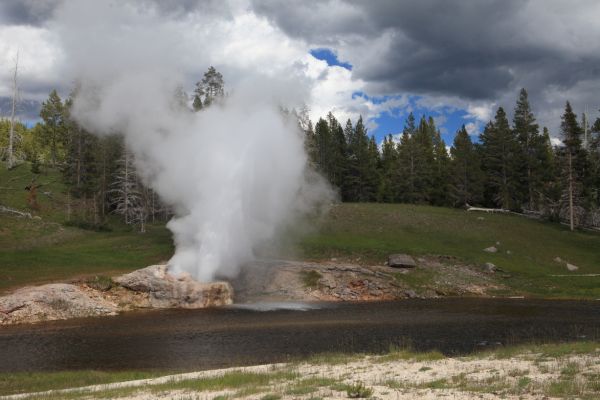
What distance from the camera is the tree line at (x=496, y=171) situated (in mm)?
72562

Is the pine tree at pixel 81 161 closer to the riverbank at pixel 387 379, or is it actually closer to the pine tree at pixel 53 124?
the pine tree at pixel 53 124

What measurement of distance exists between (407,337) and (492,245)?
37.7 meters

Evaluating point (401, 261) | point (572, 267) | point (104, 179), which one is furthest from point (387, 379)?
point (104, 179)

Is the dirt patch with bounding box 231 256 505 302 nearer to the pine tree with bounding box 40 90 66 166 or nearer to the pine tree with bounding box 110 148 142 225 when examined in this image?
the pine tree with bounding box 110 148 142 225

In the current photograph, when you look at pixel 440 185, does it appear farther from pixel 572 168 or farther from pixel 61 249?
pixel 61 249

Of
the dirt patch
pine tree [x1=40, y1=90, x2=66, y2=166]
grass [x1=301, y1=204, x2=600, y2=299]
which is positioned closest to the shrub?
the dirt patch

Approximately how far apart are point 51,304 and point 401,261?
3286 centimetres

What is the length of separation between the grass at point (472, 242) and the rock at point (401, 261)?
1.86 meters

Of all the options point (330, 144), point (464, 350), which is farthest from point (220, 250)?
point (330, 144)

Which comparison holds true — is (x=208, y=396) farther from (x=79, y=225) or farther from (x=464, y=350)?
(x=79, y=225)

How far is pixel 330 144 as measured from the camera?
112 m

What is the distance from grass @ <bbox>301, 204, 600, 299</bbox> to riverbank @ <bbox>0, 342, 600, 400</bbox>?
2923cm

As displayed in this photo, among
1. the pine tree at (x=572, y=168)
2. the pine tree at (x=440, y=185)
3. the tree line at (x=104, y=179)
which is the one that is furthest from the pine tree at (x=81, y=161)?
the pine tree at (x=572, y=168)

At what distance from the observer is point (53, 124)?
10969 cm
